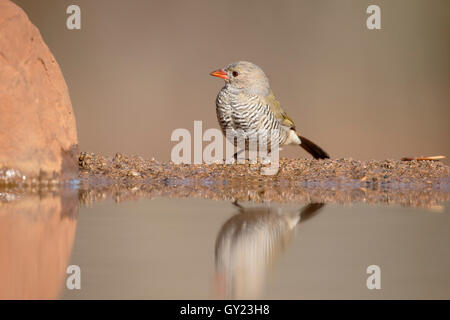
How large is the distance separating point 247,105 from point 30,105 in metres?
1.78

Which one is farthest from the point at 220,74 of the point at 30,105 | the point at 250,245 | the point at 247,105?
the point at 250,245

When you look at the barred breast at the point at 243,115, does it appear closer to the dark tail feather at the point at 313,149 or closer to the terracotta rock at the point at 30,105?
the dark tail feather at the point at 313,149

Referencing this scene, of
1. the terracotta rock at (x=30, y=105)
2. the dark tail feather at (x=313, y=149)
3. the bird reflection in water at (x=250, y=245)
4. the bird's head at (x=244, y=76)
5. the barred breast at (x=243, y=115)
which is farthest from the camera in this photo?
the dark tail feather at (x=313, y=149)

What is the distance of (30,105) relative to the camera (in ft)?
10.7

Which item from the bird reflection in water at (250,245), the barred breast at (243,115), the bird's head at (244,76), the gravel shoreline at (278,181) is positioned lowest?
the bird reflection in water at (250,245)

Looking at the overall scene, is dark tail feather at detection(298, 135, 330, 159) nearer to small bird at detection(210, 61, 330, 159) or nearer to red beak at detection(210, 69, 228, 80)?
small bird at detection(210, 61, 330, 159)

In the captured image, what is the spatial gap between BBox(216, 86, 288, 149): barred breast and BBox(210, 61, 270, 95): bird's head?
76 millimetres

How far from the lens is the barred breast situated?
14.6 feet

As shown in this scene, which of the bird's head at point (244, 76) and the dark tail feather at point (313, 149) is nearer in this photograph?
the bird's head at point (244, 76)

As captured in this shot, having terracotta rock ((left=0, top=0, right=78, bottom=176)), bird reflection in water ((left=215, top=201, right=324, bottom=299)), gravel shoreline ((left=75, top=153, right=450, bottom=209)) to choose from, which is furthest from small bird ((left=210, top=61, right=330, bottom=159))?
bird reflection in water ((left=215, top=201, right=324, bottom=299))

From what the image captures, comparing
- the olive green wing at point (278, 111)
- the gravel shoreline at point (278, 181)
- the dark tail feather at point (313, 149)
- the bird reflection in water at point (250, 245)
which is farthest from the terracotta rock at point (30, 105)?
Answer: the dark tail feather at point (313, 149)

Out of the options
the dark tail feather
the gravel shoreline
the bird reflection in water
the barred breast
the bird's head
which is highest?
the bird's head

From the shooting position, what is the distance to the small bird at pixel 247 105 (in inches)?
176

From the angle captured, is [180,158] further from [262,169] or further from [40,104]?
[40,104]
